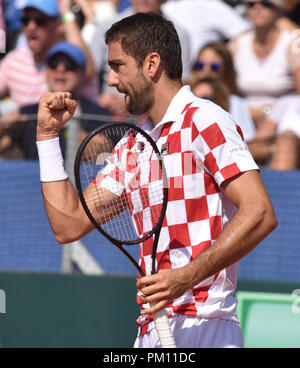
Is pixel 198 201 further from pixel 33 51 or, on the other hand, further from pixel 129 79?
pixel 33 51

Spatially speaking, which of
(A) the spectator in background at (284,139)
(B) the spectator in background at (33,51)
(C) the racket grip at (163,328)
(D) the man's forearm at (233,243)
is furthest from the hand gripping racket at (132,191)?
(B) the spectator in background at (33,51)

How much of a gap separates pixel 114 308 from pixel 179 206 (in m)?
2.82

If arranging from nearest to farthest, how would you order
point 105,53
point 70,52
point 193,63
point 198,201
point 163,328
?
point 163,328
point 198,201
point 70,52
point 193,63
point 105,53

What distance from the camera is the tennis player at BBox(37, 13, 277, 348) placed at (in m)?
2.75

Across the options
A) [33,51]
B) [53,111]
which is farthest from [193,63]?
[53,111]

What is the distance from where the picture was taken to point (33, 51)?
6.91 metres

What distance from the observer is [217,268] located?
275cm

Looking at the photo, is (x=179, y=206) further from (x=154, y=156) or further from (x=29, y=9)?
(x=29, y=9)

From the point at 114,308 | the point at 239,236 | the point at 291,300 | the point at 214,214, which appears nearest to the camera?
the point at 239,236

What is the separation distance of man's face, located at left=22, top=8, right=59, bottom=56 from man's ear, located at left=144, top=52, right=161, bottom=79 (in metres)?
3.92

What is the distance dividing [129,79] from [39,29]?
4075 mm

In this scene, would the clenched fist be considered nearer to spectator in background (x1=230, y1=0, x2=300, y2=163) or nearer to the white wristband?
the white wristband

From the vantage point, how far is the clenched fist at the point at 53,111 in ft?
10.9
